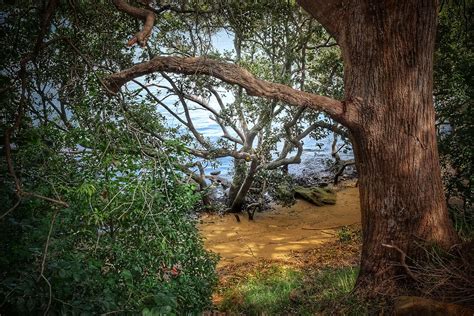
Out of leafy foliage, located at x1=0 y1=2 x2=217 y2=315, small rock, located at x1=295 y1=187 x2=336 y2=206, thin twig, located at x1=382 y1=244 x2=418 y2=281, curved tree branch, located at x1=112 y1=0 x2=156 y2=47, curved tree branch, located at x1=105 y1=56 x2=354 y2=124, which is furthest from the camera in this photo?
small rock, located at x1=295 y1=187 x2=336 y2=206

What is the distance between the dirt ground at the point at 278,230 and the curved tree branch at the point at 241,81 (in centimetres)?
397

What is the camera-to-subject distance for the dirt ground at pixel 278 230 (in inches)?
309

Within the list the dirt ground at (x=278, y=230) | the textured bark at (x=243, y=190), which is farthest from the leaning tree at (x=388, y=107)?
the textured bark at (x=243, y=190)

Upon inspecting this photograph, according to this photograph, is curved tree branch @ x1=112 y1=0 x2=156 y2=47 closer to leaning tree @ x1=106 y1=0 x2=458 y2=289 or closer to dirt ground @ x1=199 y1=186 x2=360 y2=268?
leaning tree @ x1=106 y1=0 x2=458 y2=289

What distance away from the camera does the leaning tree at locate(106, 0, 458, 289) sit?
3.79 metres

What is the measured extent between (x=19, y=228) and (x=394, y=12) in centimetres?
378

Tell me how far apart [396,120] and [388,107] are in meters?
0.15

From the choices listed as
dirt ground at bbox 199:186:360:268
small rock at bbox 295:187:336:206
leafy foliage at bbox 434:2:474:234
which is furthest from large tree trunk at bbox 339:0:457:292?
small rock at bbox 295:187:336:206

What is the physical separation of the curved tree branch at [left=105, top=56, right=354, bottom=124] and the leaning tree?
0.03ft

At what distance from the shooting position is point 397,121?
151 inches

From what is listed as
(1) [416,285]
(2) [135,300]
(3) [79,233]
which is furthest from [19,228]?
(1) [416,285]

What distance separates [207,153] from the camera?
9289mm

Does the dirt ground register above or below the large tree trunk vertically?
below

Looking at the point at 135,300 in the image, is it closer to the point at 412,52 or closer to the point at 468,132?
the point at 412,52
